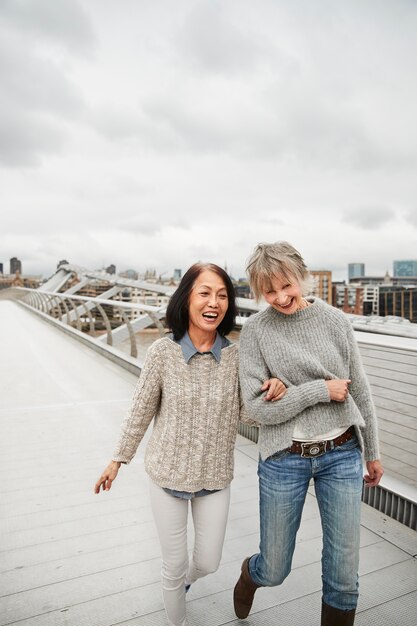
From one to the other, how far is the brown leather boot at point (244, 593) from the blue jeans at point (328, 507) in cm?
20

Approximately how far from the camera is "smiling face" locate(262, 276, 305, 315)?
4.64 ft

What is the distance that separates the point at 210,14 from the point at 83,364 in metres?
6.29

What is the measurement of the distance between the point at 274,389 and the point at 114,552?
1369 mm

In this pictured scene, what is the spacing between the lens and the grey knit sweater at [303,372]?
1394mm

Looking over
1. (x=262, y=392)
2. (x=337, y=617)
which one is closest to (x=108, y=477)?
(x=262, y=392)

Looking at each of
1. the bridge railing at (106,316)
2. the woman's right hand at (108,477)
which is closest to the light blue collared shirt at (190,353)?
the woman's right hand at (108,477)

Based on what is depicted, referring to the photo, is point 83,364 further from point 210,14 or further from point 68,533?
point 210,14

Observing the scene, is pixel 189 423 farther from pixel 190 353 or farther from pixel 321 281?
pixel 321 281

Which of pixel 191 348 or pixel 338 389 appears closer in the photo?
pixel 338 389

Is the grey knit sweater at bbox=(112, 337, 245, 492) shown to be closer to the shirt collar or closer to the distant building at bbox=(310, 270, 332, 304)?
the shirt collar

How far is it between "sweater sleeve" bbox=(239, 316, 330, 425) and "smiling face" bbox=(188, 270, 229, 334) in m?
0.11

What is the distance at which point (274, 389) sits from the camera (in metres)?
1.38

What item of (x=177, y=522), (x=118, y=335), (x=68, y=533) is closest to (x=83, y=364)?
(x=118, y=335)

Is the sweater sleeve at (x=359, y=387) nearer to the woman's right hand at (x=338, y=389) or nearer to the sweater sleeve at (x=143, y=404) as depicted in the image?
the woman's right hand at (x=338, y=389)
